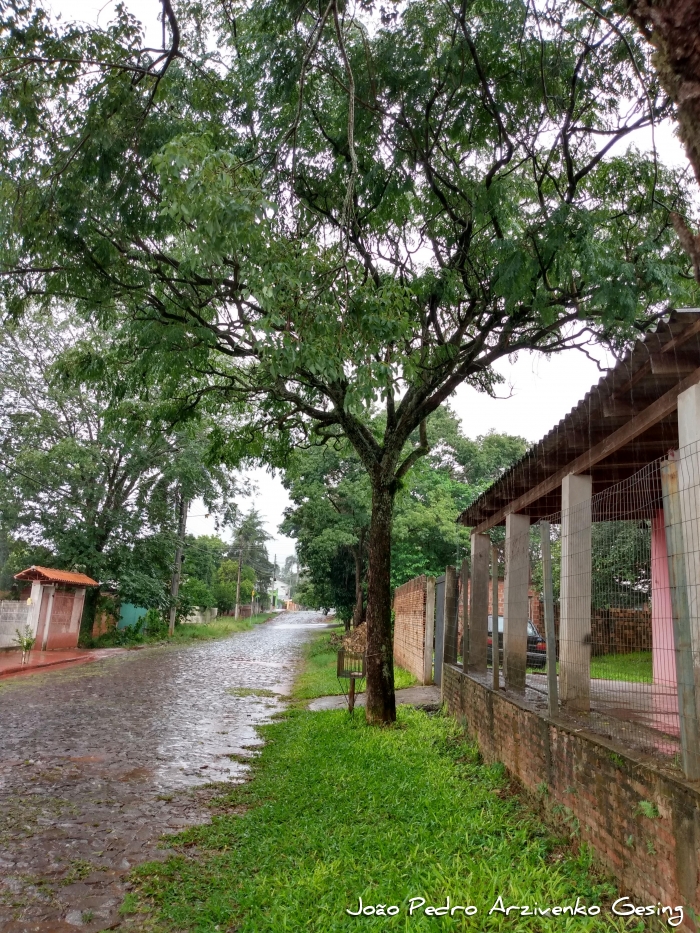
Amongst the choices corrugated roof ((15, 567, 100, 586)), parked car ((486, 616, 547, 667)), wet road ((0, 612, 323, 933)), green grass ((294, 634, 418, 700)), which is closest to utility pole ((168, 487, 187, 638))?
corrugated roof ((15, 567, 100, 586))

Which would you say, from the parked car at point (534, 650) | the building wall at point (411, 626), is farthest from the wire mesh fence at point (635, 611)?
the building wall at point (411, 626)

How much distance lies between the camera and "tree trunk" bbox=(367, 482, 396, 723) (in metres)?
8.86

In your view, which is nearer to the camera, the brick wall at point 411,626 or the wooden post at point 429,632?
the wooden post at point 429,632

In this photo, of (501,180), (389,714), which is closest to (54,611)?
(389,714)

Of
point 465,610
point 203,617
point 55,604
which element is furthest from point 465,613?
point 203,617

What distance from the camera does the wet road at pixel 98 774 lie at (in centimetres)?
409

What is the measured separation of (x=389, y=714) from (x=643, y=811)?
579 centimetres

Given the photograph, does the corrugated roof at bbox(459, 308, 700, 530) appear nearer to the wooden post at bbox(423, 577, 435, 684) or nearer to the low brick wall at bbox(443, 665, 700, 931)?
the low brick wall at bbox(443, 665, 700, 931)

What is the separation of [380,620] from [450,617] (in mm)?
1883

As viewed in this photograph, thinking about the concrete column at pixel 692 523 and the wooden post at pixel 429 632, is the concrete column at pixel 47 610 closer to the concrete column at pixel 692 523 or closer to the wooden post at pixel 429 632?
the wooden post at pixel 429 632

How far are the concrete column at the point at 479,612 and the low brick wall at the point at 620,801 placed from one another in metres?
2.88

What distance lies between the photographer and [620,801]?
3.65m

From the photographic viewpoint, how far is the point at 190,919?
12.2ft

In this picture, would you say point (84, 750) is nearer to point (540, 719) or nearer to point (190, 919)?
point (190, 919)
